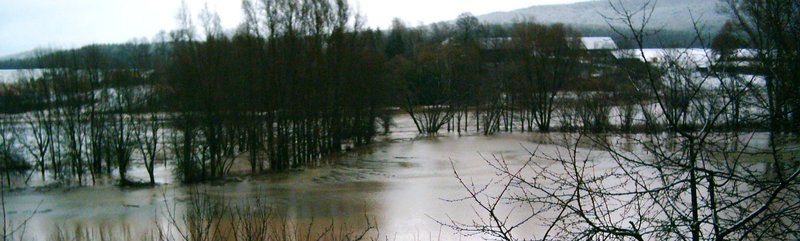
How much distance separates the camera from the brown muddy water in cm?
1617

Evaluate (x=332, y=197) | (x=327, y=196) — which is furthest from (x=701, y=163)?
(x=327, y=196)

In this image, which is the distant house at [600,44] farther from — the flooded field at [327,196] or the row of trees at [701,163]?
the flooded field at [327,196]

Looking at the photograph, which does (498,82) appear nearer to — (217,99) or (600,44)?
(600,44)

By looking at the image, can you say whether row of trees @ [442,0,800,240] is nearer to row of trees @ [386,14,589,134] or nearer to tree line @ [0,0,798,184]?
tree line @ [0,0,798,184]

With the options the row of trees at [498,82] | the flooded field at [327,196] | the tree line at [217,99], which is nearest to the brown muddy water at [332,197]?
the flooded field at [327,196]

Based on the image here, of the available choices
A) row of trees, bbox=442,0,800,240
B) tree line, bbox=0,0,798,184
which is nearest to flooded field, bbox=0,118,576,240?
tree line, bbox=0,0,798,184

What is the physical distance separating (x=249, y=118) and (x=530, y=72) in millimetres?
24045

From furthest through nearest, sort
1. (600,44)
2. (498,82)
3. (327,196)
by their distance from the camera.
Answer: (498,82), (600,44), (327,196)

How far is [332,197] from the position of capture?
20406 mm

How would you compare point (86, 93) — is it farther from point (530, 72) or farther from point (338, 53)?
point (530, 72)

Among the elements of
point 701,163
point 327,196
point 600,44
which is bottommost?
point 327,196

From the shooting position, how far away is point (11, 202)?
22516mm

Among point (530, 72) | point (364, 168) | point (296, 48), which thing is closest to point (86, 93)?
point (296, 48)

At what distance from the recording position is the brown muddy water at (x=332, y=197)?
16.2 metres
